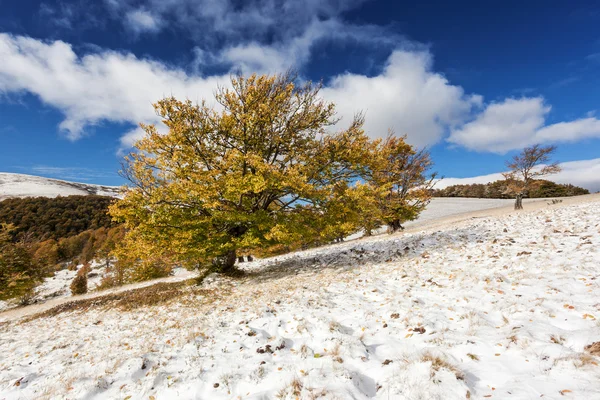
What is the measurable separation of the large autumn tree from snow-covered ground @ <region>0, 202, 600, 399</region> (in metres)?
3.38

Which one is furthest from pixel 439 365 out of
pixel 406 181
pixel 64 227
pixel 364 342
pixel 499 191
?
pixel 64 227

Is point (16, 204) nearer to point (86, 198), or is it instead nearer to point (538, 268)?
point (86, 198)

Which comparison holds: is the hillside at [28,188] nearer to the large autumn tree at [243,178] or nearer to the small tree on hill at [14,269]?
the small tree on hill at [14,269]

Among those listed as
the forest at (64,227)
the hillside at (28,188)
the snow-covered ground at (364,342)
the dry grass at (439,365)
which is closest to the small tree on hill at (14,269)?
the forest at (64,227)

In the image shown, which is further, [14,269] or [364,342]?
[14,269]

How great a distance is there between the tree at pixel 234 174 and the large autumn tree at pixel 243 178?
0.05m

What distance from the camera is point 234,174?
11555 mm

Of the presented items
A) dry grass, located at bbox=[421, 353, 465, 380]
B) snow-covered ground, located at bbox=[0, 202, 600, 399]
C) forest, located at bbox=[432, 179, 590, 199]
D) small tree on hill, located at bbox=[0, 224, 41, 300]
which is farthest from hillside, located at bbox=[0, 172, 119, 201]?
dry grass, located at bbox=[421, 353, 465, 380]

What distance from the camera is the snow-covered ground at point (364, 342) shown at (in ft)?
12.6

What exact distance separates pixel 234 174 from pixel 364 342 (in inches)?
336

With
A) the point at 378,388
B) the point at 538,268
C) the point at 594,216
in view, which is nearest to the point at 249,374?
the point at 378,388

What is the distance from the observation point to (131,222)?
38.6ft

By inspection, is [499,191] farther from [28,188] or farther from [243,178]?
[28,188]

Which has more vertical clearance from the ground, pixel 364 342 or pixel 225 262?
pixel 225 262
